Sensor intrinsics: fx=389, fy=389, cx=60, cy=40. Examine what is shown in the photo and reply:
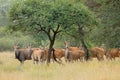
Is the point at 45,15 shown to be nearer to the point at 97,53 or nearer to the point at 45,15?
the point at 45,15

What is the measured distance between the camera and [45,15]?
21.2 m

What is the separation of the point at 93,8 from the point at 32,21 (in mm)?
7632

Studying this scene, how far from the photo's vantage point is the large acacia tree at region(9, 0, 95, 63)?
21422mm

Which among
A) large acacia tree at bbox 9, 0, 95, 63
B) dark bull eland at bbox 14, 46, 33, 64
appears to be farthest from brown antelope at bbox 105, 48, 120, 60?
large acacia tree at bbox 9, 0, 95, 63

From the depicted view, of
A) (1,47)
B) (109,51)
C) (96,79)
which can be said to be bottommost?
(1,47)

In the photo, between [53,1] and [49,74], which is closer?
[49,74]

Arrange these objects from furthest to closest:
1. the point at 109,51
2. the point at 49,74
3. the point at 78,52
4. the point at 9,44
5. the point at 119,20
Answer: the point at 9,44
the point at 109,51
the point at 78,52
the point at 119,20
the point at 49,74

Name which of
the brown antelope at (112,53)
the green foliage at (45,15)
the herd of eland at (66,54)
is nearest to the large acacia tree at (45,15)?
the green foliage at (45,15)

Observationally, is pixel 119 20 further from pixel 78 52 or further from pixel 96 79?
pixel 96 79

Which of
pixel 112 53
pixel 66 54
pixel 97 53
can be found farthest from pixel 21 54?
pixel 112 53

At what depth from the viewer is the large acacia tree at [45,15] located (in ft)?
70.3

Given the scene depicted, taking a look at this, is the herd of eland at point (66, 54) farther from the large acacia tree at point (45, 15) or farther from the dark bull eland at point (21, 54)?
the large acacia tree at point (45, 15)

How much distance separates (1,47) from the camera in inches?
2507

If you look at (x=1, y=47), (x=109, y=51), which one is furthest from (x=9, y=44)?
(x=109, y=51)
